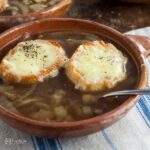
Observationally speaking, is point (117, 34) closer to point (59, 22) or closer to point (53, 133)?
point (59, 22)

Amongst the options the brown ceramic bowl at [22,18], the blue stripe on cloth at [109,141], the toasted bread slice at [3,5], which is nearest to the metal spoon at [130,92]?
the blue stripe on cloth at [109,141]

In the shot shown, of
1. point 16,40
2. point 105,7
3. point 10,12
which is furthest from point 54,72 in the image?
point 105,7

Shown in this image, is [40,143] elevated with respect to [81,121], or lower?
lower

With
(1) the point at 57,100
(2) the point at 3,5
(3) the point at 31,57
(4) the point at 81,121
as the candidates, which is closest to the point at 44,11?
(2) the point at 3,5

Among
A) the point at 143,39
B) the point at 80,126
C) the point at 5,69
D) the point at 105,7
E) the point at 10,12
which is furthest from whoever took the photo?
the point at 105,7

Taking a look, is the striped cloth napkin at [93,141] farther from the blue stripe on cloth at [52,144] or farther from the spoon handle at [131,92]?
the spoon handle at [131,92]

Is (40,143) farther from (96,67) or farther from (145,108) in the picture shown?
(145,108)
